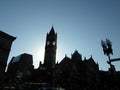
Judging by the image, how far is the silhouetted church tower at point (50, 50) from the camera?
56994 mm

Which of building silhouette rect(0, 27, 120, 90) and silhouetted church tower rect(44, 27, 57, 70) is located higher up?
silhouetted church tower rect(44, 27, 57, 70)

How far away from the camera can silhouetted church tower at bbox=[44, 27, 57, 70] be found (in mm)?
56994

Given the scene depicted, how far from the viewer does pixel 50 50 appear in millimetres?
60094

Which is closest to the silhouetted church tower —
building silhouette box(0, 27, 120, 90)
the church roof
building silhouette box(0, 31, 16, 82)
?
building silhouette box(0, 27, 120, 90)

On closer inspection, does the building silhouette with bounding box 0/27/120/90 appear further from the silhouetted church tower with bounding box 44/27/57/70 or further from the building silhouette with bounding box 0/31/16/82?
the building silhouette with bounding box 0/31/16/82

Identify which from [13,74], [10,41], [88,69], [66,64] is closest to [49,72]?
[66,64]

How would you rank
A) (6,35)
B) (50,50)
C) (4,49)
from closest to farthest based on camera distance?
(4,49) < (6,35) < (50,50)

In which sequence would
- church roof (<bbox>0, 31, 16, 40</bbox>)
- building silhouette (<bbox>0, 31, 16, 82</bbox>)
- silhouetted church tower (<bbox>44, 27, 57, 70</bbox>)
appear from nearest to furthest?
building silhouette (<bbox>0, 31, 16, 82</bbox>) → church roof (<bbox>0, 31, 16, 40</bbox>) → silhouetted church tower (<bbox>44, 27, 57, 70</bbox>)

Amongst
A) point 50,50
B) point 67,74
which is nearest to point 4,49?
point 67,74

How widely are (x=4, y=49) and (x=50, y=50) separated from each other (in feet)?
112

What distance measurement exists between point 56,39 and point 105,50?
44297 mm

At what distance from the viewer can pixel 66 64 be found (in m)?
50.8

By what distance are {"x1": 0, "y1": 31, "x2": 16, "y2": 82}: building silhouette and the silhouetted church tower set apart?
97.1ft

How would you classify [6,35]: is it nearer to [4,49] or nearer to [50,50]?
[4,49]
